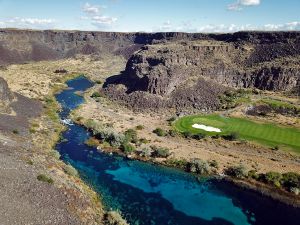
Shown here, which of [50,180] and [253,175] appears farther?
[253,175]

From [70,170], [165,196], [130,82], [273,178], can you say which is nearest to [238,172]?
[273,178]

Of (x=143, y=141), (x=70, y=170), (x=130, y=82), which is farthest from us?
(x=130, y=82)

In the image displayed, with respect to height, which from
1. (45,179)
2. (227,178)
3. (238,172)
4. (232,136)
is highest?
(45,179)

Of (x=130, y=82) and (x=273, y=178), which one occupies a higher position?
(x=130, y=82)

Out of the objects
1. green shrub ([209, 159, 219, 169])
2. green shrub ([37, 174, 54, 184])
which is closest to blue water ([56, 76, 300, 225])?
green shrub ([209, 159, 219, 169])

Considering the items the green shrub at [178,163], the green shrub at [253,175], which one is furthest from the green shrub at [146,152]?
the green shrub at [253,175]

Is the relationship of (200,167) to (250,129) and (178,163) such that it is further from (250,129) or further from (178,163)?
(250,129)

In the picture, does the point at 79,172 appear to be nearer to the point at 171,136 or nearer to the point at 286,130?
the point at 171,136
